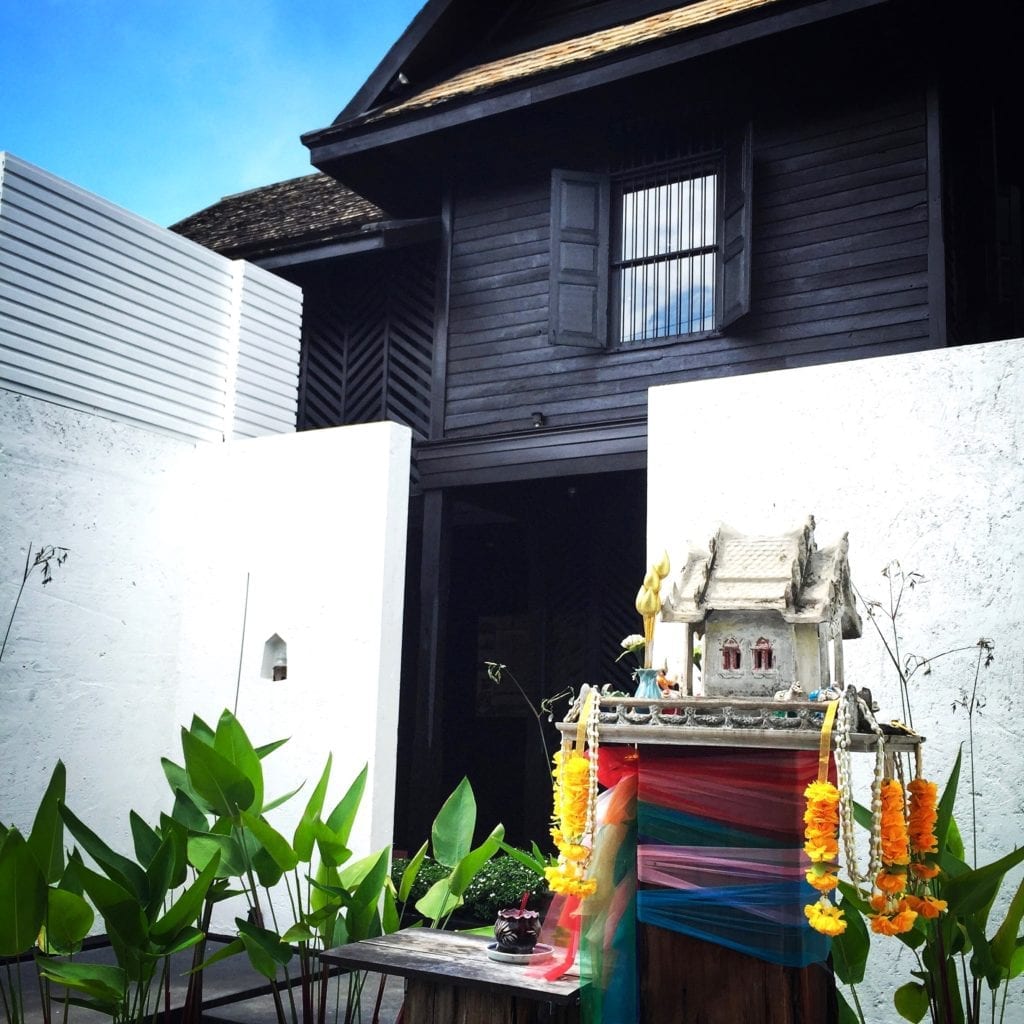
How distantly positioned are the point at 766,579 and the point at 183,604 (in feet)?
16.6

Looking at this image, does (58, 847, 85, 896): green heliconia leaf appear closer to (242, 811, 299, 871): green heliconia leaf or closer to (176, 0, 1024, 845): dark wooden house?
(242, 811, 299, 871): green heliconia leaf

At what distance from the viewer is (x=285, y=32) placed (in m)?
51.2

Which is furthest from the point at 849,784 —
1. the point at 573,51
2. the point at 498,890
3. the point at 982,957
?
the point at 573,51

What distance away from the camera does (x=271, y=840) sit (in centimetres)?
389

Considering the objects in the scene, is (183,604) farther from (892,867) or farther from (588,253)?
(892,867)

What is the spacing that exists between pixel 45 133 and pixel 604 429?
1731 inches

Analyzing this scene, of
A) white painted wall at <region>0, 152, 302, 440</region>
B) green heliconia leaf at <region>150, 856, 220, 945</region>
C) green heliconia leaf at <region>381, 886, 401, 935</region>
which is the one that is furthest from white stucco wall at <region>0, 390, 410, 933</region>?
green heliconia leaf at <region>150, 856, 220, 945</region>

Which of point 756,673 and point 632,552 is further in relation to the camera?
point 632,552

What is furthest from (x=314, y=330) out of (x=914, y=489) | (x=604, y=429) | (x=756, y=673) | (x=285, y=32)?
(x=285, y=32)

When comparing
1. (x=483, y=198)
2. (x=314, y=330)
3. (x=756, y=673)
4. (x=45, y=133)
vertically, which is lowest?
(x=756, y=673)

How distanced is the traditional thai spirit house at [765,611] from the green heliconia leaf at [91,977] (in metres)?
2.14

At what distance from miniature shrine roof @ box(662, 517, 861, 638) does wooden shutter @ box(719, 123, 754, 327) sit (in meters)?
4.59

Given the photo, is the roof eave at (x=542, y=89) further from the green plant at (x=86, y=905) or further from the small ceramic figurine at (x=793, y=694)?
the green plant at (x=86, y=905)

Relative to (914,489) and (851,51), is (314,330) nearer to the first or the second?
(851,51)
